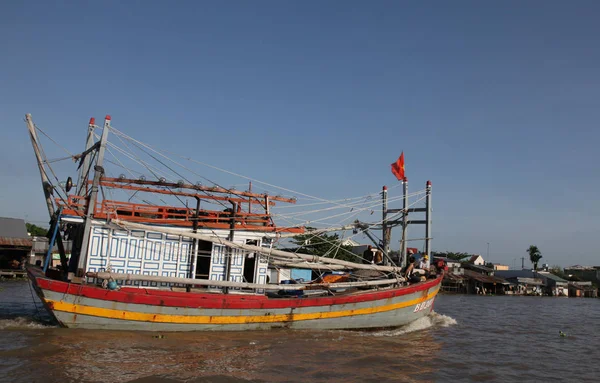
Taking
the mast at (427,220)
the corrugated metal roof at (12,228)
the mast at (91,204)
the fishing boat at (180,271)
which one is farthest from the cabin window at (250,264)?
the corrugated metal roof at (12,228)

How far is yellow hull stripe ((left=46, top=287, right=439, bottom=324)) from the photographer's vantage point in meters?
10.8

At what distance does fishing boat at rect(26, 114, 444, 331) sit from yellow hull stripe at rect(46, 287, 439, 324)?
1.1 inches

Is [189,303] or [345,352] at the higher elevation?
[189,303]

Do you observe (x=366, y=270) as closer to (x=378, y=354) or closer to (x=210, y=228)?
(x=378, y=354)

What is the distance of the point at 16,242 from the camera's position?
1266 inches

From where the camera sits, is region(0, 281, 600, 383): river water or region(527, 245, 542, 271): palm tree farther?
region(527, 245, 542, 271): palm tree

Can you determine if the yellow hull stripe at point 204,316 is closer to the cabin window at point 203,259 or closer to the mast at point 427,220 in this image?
the cabin window at point 203,259

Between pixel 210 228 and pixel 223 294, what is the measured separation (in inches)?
79.0

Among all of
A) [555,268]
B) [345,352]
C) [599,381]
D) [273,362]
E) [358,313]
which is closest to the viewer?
[273,362]

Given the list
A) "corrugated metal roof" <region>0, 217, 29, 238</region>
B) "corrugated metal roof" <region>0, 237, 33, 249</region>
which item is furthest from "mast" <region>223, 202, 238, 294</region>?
"corrugated metal roof" <region>0, 217, 29, 238</region>

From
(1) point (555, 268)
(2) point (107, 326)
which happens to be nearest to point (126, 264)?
(2) point (107, 326)

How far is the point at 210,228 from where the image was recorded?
1324 cm

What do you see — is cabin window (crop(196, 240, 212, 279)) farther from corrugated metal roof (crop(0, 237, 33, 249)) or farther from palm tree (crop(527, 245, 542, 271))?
palm tree (crop(527, 245, 542, 271))

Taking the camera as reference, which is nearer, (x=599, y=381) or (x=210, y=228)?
(x=599, y=381)
